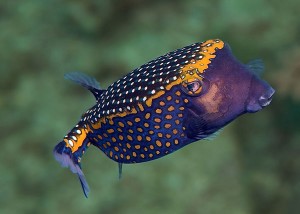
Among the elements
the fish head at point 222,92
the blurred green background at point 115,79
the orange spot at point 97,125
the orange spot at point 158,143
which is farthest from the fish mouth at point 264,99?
the blurred green background at point 115,79

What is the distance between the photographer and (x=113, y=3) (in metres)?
3.55

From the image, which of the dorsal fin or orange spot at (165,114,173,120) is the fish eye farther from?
the dorsal fin

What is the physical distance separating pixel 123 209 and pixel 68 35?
4.25ft

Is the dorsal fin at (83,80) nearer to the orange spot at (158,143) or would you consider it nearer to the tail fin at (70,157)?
the tail fin at (70,157)

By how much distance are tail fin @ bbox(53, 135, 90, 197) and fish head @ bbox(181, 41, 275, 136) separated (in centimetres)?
38

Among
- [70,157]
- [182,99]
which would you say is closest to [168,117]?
[182,99]

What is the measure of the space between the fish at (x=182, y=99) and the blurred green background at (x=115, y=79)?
6.38 ft

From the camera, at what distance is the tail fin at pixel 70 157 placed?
54.8 inches

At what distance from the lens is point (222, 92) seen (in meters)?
1.21

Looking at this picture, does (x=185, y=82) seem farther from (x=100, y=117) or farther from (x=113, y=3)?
(x=113, y=3)

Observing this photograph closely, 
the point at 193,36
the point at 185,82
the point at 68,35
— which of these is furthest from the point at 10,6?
the point at 185,82

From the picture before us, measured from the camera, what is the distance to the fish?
1.20 meters

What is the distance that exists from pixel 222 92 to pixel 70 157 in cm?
49

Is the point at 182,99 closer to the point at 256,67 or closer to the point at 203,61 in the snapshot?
the point at 203,61
